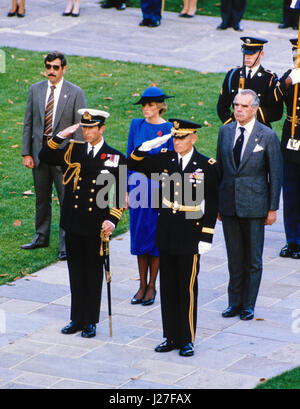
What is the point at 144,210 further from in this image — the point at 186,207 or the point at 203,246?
the point at 203,246

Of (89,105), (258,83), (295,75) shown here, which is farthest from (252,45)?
(89,105)

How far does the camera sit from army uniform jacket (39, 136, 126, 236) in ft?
27.5

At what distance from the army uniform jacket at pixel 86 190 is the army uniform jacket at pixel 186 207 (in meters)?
0.49

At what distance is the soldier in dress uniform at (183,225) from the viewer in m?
8.05

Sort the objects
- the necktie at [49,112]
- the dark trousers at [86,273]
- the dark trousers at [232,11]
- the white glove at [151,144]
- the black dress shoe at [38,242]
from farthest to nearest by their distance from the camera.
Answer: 1. the dark trousers at [232,11]
2. the black dress shoe at [38,242]
3. the necktie at [49,112]
4. the dark trousers at [86,273]
5. the white glove at [151,144]

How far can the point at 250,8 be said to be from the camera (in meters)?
22.7

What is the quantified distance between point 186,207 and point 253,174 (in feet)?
3.52

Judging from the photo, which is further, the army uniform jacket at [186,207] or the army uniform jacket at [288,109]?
the army uniform jacket at [288,109]

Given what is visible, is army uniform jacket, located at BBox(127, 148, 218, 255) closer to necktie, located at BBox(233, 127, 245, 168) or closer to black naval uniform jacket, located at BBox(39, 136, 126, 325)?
black naval uniform jacket, located at BBox(39, 136, 126, 325)

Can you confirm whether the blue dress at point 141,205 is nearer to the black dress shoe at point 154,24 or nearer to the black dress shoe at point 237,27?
the black dress shoe at point 237,27

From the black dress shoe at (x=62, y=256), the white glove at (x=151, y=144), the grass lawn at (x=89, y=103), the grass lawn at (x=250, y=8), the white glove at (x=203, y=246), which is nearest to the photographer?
the white glove at (x=203, y=246)

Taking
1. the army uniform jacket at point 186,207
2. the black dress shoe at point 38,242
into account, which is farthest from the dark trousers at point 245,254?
the black dress shoe at point 38,242

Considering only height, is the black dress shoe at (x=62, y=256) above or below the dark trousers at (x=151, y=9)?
below
